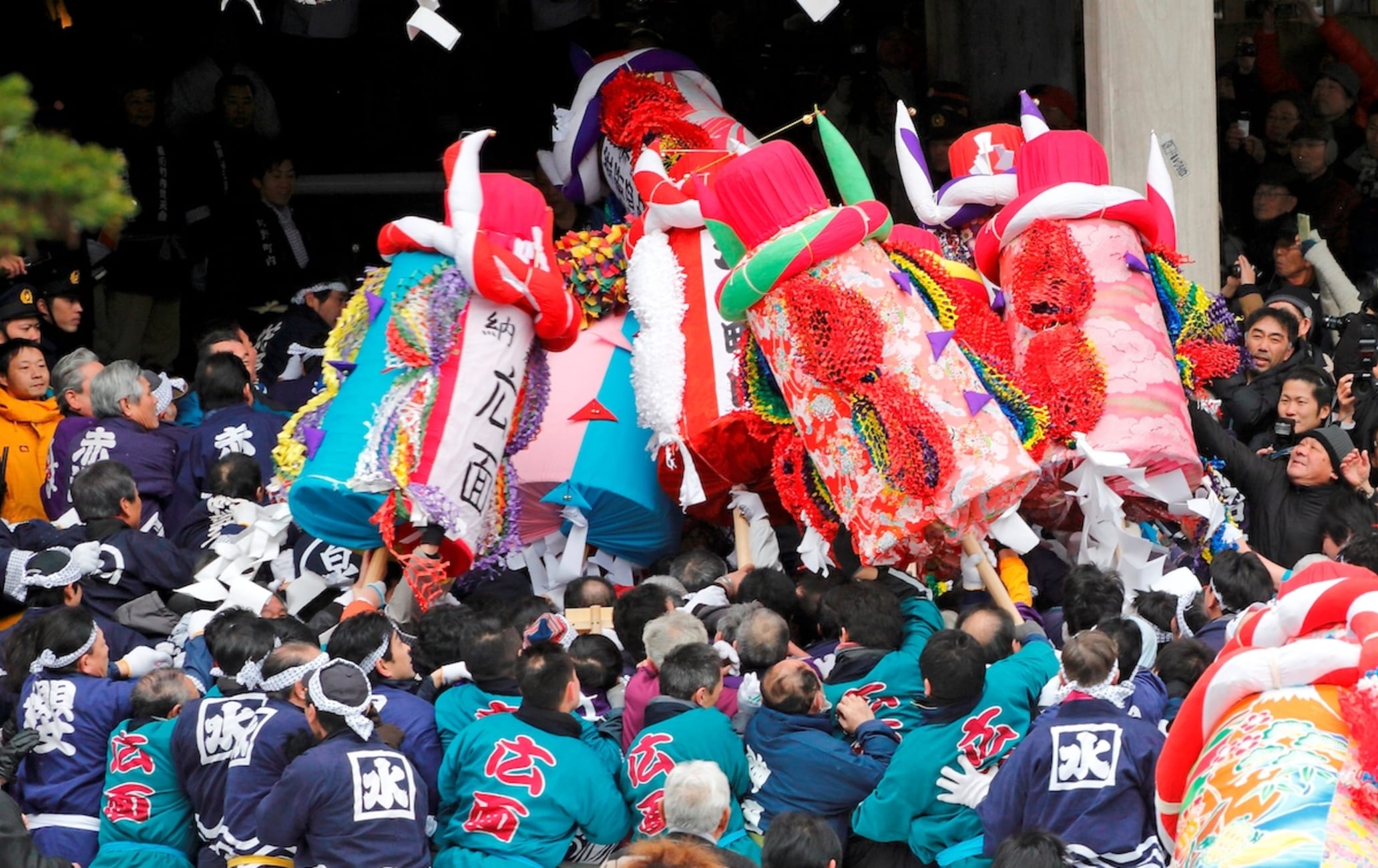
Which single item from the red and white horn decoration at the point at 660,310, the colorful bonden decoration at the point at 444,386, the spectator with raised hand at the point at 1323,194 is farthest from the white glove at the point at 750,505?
the spectator with raised hand at the point at 1323,194

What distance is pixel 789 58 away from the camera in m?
10.8

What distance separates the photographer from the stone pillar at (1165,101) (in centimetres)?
792

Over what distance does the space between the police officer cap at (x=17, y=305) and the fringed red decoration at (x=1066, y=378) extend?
398cm

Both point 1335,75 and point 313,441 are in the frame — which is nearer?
point 313,441

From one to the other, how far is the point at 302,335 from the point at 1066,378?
3.77 metres

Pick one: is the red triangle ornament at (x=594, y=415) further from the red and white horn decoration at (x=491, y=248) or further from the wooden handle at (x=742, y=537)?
the wooden handle at (x=742, y=537)

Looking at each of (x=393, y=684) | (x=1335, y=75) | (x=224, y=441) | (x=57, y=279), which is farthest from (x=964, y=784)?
(x=1335, y=75)

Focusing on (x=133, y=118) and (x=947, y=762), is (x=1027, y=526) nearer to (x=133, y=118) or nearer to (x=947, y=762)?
(x=947, y=762)

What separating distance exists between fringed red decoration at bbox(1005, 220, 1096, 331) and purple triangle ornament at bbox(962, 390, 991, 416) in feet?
2.24

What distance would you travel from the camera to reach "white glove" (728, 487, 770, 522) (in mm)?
6973

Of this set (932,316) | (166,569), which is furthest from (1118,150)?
(166,569)

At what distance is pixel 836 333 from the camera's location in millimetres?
6207

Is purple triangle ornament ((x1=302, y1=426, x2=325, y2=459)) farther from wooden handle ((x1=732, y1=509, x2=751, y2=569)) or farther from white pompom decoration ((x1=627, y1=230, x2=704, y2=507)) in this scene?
wooden handle ((x1=732, y1=509, x2=751, y2=569))

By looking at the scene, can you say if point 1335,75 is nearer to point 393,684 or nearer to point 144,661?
point 393,684
